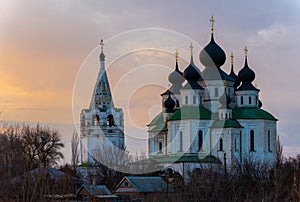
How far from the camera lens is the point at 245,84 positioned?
4681 centimetres

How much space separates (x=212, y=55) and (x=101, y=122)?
365 inches

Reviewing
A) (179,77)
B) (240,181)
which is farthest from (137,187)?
(179,77)

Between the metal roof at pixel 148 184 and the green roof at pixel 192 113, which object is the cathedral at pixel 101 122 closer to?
the green roof at pixel 192 113

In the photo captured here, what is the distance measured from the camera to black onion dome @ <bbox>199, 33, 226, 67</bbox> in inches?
1802

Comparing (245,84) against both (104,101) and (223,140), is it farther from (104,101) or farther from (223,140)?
(104,101)

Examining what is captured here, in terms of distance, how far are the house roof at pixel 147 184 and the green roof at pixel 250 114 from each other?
28.9 ft

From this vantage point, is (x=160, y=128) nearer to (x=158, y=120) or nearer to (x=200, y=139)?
(x=158, y=120)

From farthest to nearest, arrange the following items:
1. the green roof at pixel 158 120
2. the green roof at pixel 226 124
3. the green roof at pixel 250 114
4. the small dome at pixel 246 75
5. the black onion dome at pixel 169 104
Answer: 1. the black onion dome at pixel 169 104
2. the green roof at pixel 158 120
3. the small dome at pixel 246 75
4. the green roof at pixel 250 114
5. the green roof at pixel 226 124

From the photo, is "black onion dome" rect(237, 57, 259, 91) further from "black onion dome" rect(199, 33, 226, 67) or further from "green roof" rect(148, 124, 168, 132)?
"green roof" rect(148, 124, 168, 132)

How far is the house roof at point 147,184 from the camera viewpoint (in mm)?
36125

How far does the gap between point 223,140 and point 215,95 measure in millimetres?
3164

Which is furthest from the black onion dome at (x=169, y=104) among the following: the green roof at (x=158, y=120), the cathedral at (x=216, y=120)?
the cathedral at (x=216, y=120)

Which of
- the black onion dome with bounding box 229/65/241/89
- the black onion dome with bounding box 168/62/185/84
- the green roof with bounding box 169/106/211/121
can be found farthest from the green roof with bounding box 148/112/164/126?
the black onion dome with bounding box 229/65/241/89

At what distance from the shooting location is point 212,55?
150 feet
